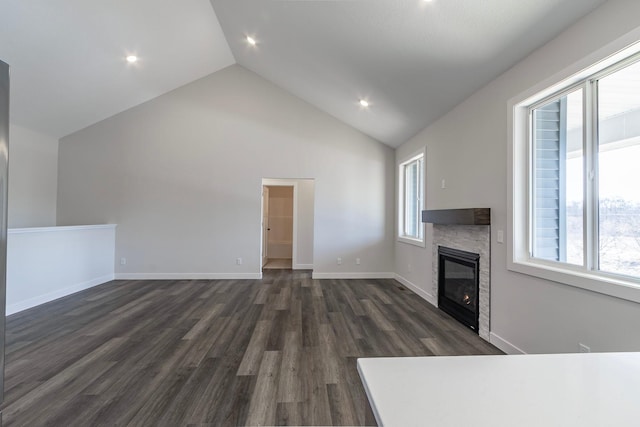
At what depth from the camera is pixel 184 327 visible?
3336 millimetres

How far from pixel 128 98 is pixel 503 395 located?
6.70m

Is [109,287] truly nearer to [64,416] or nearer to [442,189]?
[64,416]

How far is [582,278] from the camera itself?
2.01 m

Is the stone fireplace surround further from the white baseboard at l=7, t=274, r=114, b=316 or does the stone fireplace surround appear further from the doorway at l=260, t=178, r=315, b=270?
the white baseboard at l=7, t=274, r=114, b=316

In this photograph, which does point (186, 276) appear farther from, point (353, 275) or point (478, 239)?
point (478, 239)

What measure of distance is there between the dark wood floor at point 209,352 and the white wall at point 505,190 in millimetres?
547

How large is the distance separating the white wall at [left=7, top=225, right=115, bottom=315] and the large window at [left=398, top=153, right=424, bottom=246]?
216 inches

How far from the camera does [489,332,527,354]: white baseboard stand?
2619mm

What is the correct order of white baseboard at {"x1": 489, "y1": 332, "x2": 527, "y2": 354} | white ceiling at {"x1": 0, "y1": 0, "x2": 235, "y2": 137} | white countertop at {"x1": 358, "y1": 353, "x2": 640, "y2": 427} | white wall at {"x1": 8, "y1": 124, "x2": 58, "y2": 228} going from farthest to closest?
white wall at {"x1": 8, "y1": 124, "x2": 58, "y2": 228}
white ceiling at {"x1": 0, "y1": 0, "x2": 235, "y2": 137}
white baseboard at {"x1": 489, "y1": 332, "x2": 527, "y2": 354}
white countertop at {"x1": 358, "y1": 353, "x2": 640, "y2": 427}

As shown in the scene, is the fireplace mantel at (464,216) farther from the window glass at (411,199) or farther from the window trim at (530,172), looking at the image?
the window glass at (411,199)

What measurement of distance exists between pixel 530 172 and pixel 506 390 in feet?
8.10

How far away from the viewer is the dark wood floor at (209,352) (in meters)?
1.91

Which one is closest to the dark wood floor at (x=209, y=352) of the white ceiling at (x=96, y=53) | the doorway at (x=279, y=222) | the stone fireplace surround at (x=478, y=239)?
the stone fireplace surround at (x=478, y=239)

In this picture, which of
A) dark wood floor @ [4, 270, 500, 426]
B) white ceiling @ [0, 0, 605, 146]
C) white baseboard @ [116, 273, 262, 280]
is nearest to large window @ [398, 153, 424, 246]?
white ceiling @ [0, 0, 605, 146]
